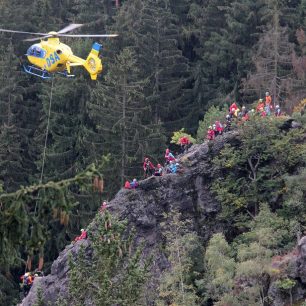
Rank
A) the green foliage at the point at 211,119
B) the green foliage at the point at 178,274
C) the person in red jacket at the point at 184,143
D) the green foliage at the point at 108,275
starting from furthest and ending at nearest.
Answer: the green foliage at the point at 211,119 → the person in red jacket at the point at 184,143 → the green foliage at the point at 178,274 → the green foliage at the point at 108,275

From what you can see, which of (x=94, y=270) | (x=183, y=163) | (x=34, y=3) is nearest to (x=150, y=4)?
(x=34, y=3)

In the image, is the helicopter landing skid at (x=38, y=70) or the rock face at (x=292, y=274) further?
the helicopter landing skid at (x=38, y=70)

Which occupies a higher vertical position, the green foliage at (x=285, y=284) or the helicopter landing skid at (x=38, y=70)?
the helicopter landing skid at (x=38, y=70)

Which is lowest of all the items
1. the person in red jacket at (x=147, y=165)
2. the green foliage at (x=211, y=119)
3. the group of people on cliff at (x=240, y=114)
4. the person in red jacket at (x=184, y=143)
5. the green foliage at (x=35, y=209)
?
the person in red jacket at (x=147, y=165)

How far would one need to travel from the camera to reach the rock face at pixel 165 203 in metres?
26.9

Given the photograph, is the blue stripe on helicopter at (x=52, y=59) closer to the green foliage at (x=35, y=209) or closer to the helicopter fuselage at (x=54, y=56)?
the helicopter fuselage at (x=54, y=56)

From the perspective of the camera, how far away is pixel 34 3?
47188 mm

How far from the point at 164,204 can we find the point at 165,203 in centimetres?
5

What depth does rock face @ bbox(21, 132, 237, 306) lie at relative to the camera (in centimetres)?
2689

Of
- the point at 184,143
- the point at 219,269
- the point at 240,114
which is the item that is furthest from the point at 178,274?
the point at 184,143

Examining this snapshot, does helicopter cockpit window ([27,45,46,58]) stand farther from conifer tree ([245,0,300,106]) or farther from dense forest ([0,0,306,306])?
conifer tree ([245,0,300,106])

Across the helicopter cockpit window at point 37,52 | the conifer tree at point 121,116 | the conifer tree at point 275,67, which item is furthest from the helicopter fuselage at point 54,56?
the conifer tree at point 275,67

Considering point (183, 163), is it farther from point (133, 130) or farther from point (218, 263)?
point (133, 130)

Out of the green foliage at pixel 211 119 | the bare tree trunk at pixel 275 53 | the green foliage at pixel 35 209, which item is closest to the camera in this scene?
the green foliage at pixel 35 209
